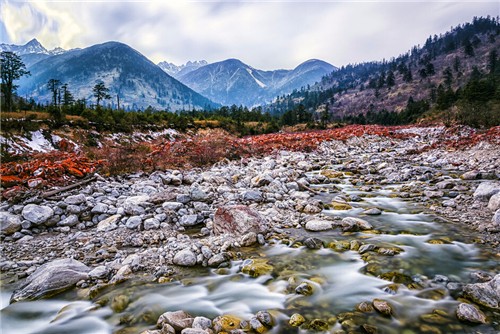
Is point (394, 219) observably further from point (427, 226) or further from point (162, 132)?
point (162, 132)

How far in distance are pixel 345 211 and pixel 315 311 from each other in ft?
15.6

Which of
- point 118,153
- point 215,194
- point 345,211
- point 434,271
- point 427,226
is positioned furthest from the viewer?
point 118,153

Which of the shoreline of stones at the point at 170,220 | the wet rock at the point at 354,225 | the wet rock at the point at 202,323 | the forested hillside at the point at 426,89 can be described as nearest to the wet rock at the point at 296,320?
the wet rock at the point at 202,323

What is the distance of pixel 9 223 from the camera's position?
21.4ft

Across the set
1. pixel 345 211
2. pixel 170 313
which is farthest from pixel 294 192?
pixel 170 313

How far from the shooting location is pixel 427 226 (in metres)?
6.81

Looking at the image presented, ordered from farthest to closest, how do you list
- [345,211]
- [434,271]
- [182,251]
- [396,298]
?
[345,211] < [182,251] < [434,271] < [396,298]

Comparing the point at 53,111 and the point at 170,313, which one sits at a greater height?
the point at 53,111

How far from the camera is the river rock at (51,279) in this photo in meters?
4.30

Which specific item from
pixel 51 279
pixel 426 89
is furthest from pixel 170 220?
pixel 426 89

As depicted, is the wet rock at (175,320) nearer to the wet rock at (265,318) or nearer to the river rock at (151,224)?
the wet rock at (265,318)

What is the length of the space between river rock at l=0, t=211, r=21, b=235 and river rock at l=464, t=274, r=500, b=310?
30.1 feet

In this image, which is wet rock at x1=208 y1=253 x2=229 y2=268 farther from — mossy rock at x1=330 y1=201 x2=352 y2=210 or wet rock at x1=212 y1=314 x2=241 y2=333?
mossy rock at x1=330 y1=201 x2=352 y2=210

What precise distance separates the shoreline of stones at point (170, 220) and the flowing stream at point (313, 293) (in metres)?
0.37
